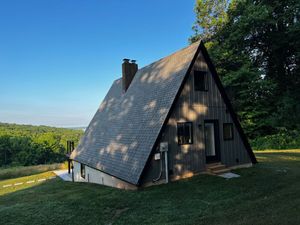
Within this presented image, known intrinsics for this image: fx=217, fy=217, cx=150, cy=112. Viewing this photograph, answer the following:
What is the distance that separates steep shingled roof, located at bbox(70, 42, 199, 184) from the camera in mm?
9062

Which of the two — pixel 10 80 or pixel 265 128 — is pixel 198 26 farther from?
pixel 10 80

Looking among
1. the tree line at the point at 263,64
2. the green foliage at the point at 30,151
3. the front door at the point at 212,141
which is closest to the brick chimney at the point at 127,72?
the front door at the point at 212,141

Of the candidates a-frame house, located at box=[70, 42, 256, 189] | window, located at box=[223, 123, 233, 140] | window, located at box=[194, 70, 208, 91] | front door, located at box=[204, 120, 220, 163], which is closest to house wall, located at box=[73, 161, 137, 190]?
a-frame house, located at box=[70, 42, 256, 189]

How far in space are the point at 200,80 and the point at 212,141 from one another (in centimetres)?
315

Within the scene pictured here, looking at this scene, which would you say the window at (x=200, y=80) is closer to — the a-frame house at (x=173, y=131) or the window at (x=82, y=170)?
the a-frame house at (x=173, y=131)

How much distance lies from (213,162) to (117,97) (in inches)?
328

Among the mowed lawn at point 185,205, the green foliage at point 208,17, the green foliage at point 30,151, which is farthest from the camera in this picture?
the green foliage at point 30,151

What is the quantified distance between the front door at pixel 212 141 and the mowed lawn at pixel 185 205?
1879 mm

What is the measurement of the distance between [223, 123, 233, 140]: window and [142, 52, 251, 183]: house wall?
200 millimetres

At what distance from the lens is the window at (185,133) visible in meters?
9.73

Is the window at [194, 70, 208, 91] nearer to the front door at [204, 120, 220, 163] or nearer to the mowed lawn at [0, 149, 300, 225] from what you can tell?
the front door at [204, 120, 220, 163]

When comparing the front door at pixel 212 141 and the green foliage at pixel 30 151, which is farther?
the green foliage at pixel 30 151

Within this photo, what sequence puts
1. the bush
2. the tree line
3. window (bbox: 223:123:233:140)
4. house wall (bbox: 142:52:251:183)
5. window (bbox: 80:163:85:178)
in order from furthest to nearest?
the tree line, the bush, window (bbox: 80:163:85:178), window (bbox: 223:123:233:140), house wall (bbox: 142:52:251:183)

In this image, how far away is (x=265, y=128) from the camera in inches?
870
